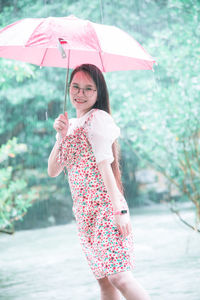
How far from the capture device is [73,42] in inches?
66.8

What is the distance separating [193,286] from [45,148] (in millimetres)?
4953

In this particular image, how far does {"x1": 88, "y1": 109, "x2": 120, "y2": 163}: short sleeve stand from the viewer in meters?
1.66

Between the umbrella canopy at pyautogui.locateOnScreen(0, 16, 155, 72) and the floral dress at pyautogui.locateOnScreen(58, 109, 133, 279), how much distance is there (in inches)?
10.8

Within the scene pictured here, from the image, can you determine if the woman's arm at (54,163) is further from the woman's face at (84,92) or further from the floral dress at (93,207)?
the woman's face at (84,92)

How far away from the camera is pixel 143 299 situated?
62.6 inches

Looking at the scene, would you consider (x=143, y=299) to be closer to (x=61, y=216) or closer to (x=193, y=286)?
(x=193, y=286)

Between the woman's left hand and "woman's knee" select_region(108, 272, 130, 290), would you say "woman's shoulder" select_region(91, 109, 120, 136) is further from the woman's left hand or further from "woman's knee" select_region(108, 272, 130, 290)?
"woman's knee" select_region(108, 272, 130, 290)

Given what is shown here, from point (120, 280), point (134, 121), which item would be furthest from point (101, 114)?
point (134, 121)

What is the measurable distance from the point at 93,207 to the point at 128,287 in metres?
0.32

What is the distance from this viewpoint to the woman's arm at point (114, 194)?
1.62m

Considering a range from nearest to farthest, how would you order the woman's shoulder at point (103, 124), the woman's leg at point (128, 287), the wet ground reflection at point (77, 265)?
1. the woman's leg at point (128, 287)
2. the woman's shoulder at point (103, 124)
3. the wet ground reflection at point (77, 265)

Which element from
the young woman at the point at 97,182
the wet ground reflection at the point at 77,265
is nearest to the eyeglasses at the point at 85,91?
the young woman at the point at 97,182

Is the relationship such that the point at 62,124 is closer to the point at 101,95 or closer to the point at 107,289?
the point at 101,95

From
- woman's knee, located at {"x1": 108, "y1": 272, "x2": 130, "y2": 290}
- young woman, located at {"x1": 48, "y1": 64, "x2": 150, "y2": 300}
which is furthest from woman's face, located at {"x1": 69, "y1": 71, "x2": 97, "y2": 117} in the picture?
woman's knee, located at {"x1": 108, "y1": 272, "x2": 130, "y2": 290}
